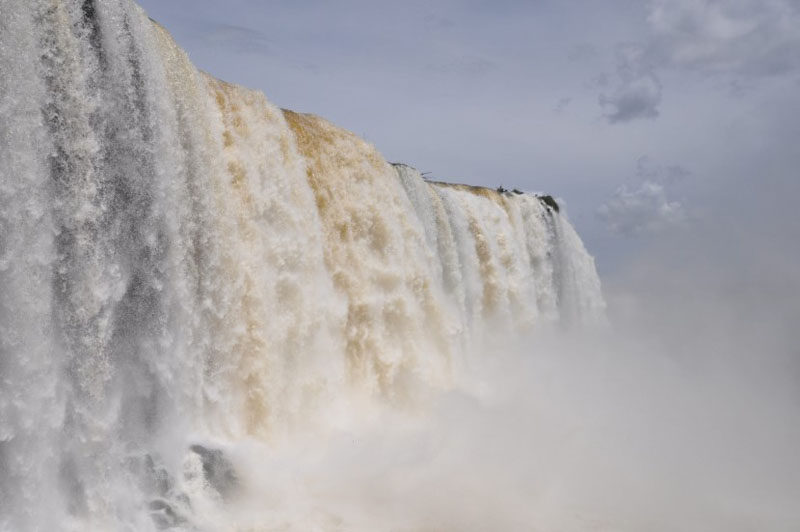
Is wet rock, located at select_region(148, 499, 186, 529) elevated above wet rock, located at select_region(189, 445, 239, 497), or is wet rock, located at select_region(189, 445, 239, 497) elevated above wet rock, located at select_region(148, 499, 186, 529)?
wet rock, located at select_region(189, 445, 239, 497)

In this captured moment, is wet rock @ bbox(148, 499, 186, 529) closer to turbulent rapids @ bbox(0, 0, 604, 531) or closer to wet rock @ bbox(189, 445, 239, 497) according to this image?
turbulent rapids @ bbox(0, 0, 604, 531)

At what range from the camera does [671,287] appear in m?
31.8

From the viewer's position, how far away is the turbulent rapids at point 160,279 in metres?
5.09

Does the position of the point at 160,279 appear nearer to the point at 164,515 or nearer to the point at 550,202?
the point at 164,515

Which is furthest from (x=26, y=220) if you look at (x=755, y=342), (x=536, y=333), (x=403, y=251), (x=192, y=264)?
(x=755, y=342)

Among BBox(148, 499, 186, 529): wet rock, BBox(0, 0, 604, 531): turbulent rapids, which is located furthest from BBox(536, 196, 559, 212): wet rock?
BBox(148, 499, 186, 529): wet rock

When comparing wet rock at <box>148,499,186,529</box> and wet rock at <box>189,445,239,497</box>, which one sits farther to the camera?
wet rock at <box>189,445,239,497</box>

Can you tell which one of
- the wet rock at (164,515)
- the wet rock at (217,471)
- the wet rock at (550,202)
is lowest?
the wet rock at (164,515)

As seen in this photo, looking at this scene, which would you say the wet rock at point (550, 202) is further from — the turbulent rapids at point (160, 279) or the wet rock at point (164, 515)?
the wet rock at point (164, 515)

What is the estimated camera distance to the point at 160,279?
20.0 ft

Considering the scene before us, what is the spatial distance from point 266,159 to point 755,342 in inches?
848

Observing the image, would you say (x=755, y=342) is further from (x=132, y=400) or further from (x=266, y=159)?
(x=132, y=400)

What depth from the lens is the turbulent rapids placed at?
16.7 ft

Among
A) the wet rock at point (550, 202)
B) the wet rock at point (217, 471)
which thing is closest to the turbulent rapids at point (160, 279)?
the wet rock at point (217, 471)
